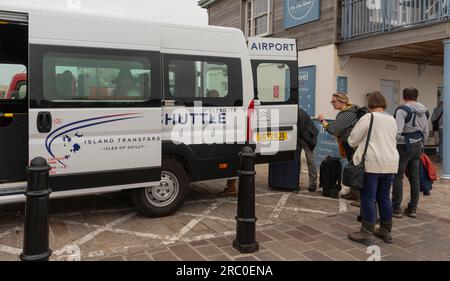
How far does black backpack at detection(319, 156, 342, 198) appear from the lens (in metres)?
6.74

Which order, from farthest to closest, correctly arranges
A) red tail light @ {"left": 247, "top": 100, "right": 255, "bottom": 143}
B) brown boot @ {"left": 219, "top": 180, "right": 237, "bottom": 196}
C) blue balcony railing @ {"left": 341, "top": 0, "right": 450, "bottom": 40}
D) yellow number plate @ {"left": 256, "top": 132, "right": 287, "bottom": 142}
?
1. blue balcony railing @ {"left": 341, "top": 0, "right": 450, "bottom": 40}
2. brown boot @ {"left": 219, "top": 180, "right": 237, "bottom": 196}
3. yellow number plate @ {"left": 256, "top": 132, "right": 287, "bottom": 142}
4. red tail light @ {"left": 247, "top": 100, "right": 255, "bottom": 143}

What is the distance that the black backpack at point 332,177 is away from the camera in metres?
6.74

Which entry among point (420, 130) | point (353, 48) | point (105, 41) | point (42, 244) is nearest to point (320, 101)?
point (353, 48)

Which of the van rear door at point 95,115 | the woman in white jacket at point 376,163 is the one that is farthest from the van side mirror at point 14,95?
the woman in white jacket at point 376,163

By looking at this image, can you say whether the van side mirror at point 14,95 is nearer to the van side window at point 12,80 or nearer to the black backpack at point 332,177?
the van side window at point 12,80

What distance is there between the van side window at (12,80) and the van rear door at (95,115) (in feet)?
2.98

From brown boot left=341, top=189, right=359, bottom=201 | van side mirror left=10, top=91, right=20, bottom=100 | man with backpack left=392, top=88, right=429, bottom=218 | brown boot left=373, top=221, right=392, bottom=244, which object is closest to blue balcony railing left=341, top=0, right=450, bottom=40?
man with backpack left=392, top=88, right=429, bottom=218

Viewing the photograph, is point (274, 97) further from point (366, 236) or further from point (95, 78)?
point (95, 78)

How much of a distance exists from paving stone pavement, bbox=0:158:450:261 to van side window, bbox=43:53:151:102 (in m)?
1.58

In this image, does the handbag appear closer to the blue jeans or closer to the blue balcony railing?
the blue jeans

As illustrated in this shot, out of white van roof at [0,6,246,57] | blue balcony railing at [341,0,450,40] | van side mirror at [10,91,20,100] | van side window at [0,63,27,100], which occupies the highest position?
blue balcony railing at [341,0,450,40]

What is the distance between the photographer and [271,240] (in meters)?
4.53

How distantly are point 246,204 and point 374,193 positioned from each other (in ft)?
4.80

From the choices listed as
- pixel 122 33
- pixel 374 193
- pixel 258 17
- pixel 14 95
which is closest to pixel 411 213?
pixel 374 193
